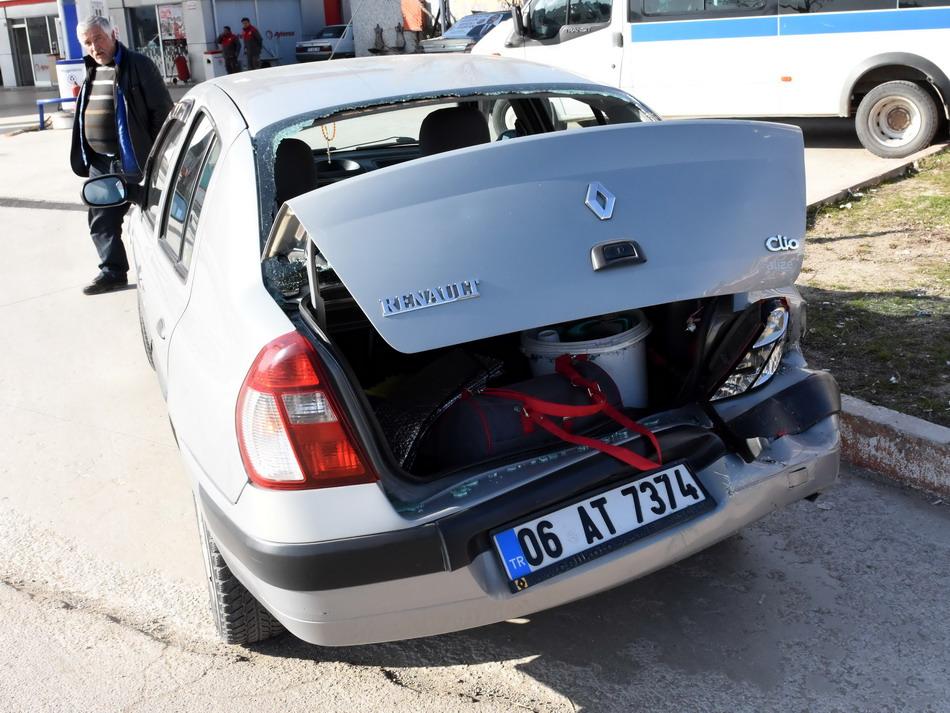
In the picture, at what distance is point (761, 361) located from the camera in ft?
9.01

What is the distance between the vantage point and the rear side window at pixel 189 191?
3154 millimetres

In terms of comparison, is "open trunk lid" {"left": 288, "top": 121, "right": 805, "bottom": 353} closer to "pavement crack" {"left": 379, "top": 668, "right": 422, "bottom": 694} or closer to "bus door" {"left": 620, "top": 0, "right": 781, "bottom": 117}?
"pavement crack" {"left": 379, "top": 668, "right": 422, "bottom": 694}

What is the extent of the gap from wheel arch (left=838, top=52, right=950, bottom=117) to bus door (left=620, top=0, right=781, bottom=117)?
70cm

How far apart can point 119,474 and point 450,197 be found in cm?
245

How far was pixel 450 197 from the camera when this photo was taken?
2.32m

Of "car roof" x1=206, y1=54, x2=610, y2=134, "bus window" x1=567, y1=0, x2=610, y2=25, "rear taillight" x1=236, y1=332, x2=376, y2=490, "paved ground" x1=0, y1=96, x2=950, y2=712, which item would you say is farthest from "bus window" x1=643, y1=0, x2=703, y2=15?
"rear taillight" x1=236, y1=332, x2=376, y2=490

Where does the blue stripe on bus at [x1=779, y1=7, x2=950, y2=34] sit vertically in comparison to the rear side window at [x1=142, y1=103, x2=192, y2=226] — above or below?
above

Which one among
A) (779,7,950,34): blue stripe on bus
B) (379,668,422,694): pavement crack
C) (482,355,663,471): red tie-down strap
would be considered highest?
(779,7,950,34): blue stripe on bus

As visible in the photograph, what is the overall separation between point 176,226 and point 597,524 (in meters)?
1.93

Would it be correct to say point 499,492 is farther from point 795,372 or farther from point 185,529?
point 185,529

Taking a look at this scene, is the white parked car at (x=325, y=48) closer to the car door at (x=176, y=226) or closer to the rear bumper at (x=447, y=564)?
the car door at (x=176, y=226)

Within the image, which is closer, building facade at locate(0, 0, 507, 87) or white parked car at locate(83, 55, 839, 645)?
white parked car at locate(83, 55, 839, 645)

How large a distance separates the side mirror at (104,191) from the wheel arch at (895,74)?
7.78 metres

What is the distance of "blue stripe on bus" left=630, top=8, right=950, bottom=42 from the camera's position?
9148 mm
